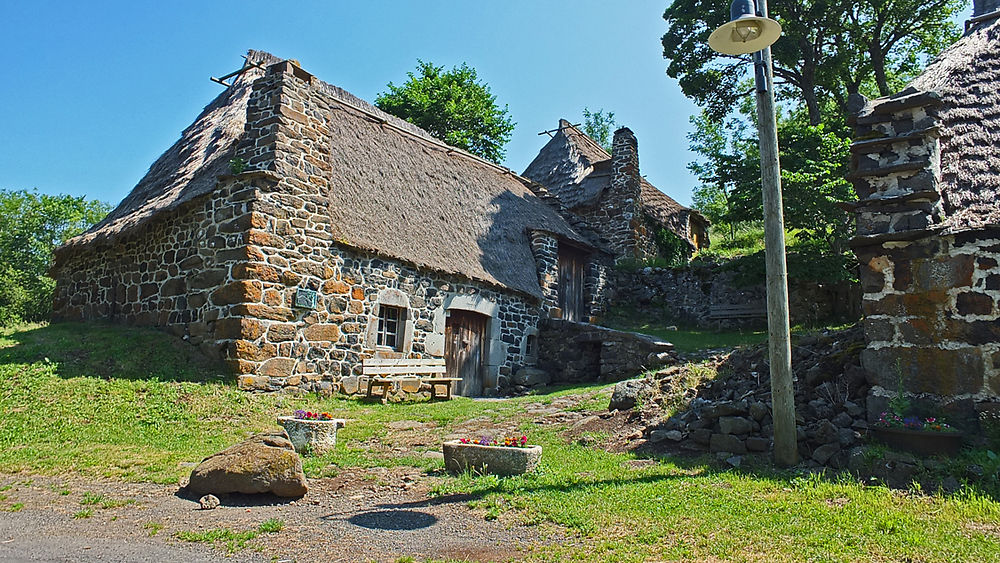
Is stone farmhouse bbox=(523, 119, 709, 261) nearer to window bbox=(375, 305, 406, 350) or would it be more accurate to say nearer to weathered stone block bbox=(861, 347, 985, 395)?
window bbox=(375, 305, 406, 350)

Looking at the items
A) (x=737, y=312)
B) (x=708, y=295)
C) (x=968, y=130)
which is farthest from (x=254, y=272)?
(x=708, y=295)

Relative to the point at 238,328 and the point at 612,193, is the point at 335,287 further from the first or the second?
the point at 612,193

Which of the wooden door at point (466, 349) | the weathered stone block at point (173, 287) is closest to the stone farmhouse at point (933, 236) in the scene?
the wooden door at point (466, 349)

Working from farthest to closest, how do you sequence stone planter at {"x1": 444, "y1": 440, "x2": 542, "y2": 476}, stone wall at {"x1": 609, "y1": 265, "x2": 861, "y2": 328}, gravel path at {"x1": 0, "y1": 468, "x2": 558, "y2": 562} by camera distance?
stone wall at {"x1": 609, "y1": 265, "x2": 861, "y2": 328}, stone planter at {"x1": 444, "y1": 440, "x2": 542, "y2": 476}, gravel path at {"x1": 0, "y1": 468, "x2": 558, "y2": 562}

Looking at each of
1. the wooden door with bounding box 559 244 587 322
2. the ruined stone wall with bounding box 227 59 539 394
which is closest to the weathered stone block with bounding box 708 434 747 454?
the ruined stone wall with bounding box 227 59 539 394

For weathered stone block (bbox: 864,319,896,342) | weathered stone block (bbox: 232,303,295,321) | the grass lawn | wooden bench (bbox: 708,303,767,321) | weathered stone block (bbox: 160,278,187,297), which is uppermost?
wooden bench (bbox: 708,303,767,321)

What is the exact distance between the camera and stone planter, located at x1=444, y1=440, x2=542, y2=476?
6164mm

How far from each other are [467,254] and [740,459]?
943cm

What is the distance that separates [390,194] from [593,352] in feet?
19.9

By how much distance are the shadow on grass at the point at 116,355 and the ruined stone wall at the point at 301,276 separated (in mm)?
743

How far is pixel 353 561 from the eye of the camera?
4000 mm

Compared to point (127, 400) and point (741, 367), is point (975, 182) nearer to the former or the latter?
point (741, 367)

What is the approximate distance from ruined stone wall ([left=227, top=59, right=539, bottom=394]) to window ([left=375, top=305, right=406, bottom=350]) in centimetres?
15

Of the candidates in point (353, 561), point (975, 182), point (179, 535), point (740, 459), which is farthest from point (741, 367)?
point (179, 535)
